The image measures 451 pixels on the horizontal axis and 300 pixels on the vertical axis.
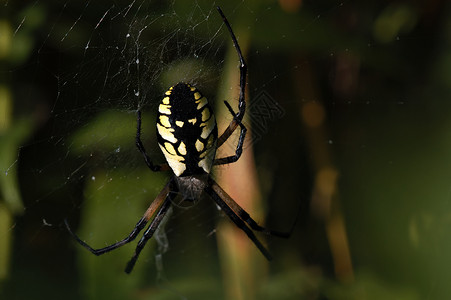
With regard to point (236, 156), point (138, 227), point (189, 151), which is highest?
point (189, 151)

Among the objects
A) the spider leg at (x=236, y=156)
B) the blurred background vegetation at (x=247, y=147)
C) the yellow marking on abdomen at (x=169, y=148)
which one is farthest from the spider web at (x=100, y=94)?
the yellow marking on abdomen at (x=169, y=148)

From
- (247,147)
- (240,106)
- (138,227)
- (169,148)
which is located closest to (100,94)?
(169,148)

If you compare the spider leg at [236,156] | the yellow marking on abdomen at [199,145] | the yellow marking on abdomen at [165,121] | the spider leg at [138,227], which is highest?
the yellow marking on abdomen at [165,121]

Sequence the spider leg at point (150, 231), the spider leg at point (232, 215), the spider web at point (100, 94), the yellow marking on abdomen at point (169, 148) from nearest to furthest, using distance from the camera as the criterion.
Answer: the yellow marking on abdomen at point (169, 148), the spider web at point (100, 94), the spider leg at point (150, 231), the spider leg at point (232, 215)

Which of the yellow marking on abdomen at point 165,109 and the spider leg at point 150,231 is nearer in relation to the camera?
the yellow marking on abdomen at point 165,109

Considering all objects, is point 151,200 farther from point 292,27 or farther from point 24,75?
point 292,27

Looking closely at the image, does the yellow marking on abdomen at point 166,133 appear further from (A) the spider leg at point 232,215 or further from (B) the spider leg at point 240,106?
(A) the spider leg at point 232,215

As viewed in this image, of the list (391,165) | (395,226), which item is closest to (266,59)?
(391,165)

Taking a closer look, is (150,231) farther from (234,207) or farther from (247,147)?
(247,147)
